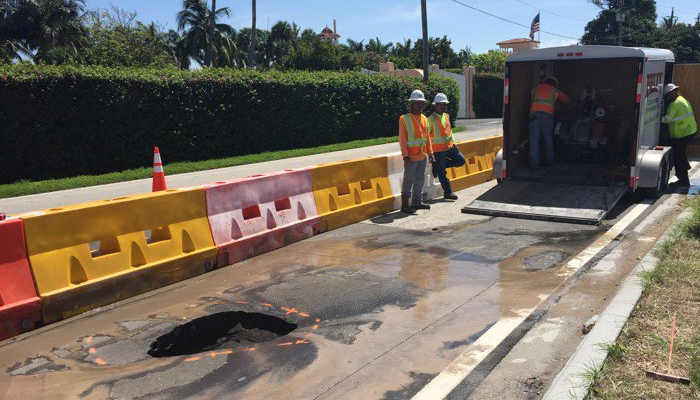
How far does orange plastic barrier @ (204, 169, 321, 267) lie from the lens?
7203mm

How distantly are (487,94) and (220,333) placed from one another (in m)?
45.0

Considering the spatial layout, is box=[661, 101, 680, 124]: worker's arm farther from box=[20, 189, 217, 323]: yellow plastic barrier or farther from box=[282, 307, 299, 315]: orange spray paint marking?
box=[282, 307, 299, 315]: orange spray paint marking

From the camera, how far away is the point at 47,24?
42469 millimetres

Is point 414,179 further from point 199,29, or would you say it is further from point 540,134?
point 199,29

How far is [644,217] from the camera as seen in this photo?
9.38 metres

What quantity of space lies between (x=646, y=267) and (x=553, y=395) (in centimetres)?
321

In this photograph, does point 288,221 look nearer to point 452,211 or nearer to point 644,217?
point 452,211

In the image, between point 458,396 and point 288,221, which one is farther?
point 288,221

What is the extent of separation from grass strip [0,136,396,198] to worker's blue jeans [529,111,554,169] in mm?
10139

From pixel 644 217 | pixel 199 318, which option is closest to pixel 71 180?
pixel 199 318

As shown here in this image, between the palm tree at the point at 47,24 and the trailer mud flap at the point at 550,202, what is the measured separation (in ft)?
129

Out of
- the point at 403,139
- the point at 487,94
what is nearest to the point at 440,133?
the point at 403,139

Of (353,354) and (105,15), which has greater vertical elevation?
(105,15)

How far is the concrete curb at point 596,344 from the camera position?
3.77 m
